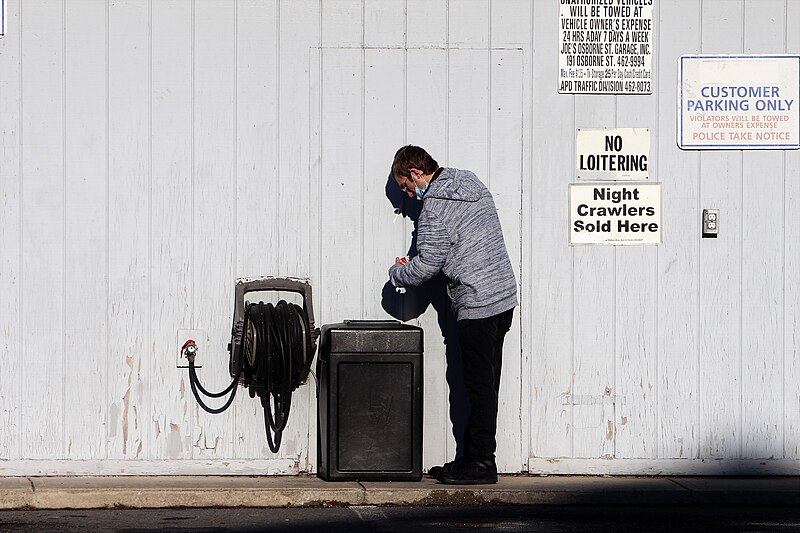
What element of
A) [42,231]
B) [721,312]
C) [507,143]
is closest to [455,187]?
[507,143]

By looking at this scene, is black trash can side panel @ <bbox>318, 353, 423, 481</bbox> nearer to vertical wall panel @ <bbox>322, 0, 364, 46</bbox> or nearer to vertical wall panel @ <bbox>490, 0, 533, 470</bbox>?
vertical wall panel @ <bbox>490, 0, 533, 470</bbox>

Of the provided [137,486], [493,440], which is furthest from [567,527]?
[137,486]

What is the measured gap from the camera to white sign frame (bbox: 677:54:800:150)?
8.98m

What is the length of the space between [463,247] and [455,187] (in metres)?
0.35

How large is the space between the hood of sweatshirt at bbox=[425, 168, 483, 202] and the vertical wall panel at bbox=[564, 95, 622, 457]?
0.91 metres

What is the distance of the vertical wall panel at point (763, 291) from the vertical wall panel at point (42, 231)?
13.8ft

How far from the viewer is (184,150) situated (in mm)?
8789

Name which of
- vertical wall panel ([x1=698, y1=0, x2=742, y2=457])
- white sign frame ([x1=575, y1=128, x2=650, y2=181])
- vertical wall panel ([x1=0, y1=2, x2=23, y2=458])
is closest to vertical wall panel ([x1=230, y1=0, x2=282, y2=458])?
vertical wall panel ([x1=0, y1=2, x2=23, y2=458])

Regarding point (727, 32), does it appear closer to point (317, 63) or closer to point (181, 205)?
point (317, 63)

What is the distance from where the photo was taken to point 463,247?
8.45 meters

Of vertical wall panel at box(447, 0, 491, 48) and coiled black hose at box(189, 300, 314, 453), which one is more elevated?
vertical wall panel at box(447, 0, 491, 48)

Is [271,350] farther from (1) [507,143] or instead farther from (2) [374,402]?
(1) [507,143]

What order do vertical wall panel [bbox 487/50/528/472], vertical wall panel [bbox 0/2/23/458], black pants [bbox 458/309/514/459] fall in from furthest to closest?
vertical wall panel [bbox 487/50/528/472]
vertical wall panel [bbox 0/2/23/458]
black pants [bbox 458/309/514/459]

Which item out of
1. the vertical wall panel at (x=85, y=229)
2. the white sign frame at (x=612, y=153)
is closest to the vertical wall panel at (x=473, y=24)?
the white sign frame at (x=612, y=153)
